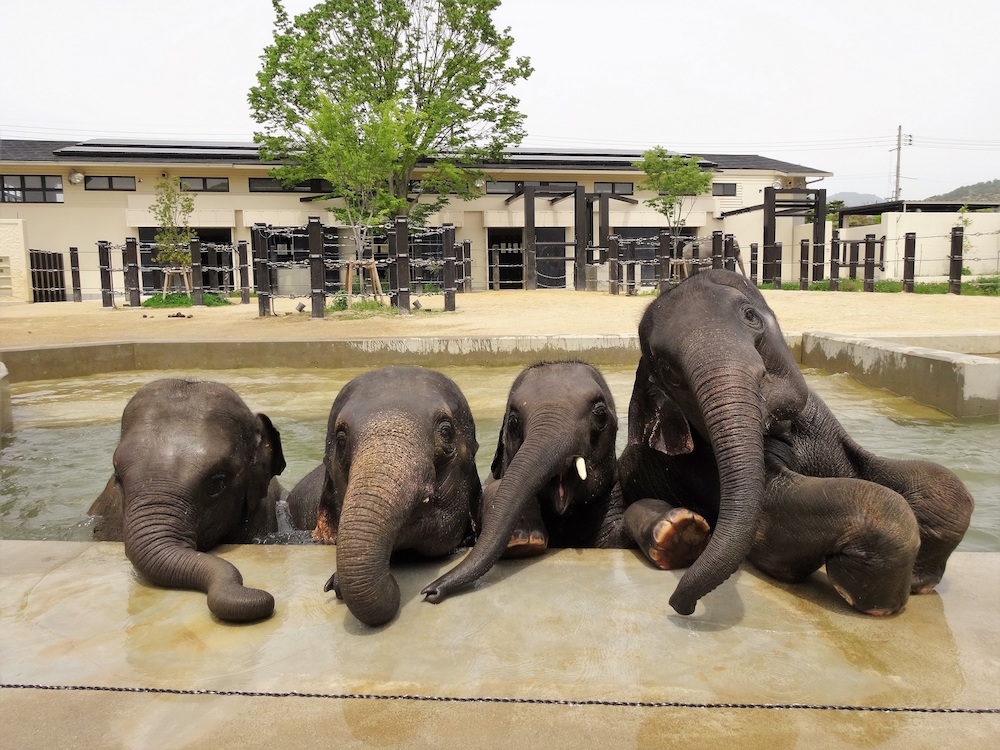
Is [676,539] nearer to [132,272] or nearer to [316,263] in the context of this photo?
[316,263]

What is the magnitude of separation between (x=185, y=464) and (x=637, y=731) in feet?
7.36

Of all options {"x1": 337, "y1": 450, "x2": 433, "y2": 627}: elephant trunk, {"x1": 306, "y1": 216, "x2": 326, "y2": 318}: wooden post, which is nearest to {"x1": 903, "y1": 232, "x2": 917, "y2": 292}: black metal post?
{"x1": 306, "y1": 216, "x2": 326, "y2": 318}: wooden post

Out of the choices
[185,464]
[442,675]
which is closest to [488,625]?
[442,675]

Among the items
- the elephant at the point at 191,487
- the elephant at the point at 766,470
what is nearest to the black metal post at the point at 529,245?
the elephant at the point at 191,487

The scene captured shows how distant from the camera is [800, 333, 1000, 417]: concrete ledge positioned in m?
8.12

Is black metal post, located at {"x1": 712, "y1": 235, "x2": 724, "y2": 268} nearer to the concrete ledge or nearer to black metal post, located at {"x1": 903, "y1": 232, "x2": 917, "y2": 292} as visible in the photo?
black metal post, located at {"x1": 903, "y1": 232, "x2": 917, "y2": 292}

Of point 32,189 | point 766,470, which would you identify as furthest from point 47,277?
point 766,470

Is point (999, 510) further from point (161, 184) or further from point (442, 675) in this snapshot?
point (161, 184)

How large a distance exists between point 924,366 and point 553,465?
674 cm

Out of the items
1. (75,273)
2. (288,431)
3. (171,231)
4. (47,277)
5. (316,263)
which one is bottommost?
(288,431)

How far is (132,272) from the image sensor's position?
27.2 metres

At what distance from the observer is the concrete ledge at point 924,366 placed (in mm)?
8125

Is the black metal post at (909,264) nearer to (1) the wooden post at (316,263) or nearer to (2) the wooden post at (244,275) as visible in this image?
(1) the wooden post at (316,263)

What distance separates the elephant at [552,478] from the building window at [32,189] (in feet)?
121
